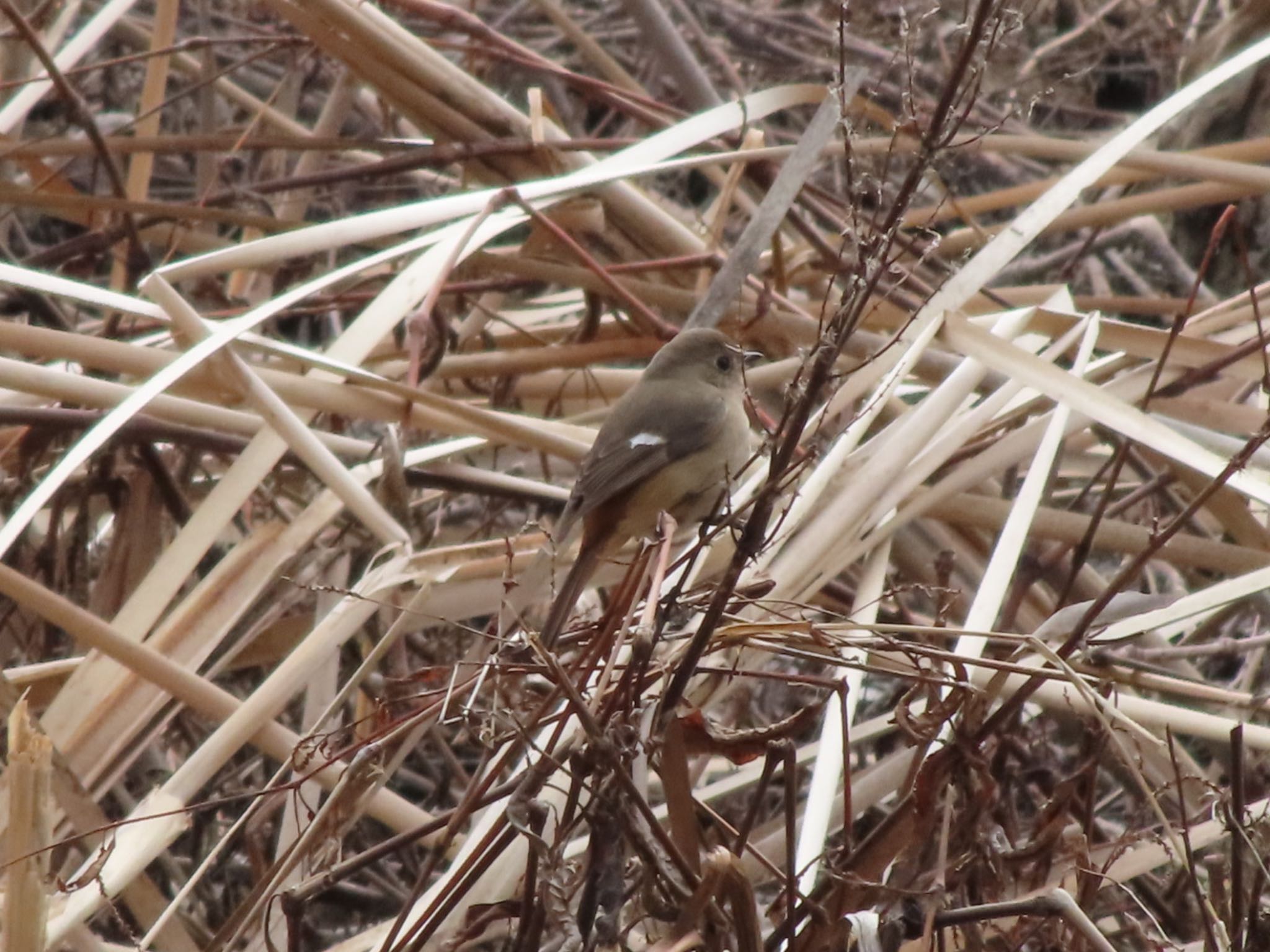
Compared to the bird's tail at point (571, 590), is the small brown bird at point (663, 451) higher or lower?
higher

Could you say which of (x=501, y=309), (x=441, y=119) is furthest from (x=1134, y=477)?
(x=441, y=119)

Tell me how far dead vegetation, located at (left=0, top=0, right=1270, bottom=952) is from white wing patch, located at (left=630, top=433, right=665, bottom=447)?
0.19m

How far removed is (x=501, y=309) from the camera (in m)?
4.22

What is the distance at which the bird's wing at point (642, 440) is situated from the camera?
129 inches

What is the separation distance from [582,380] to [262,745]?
5.13ft

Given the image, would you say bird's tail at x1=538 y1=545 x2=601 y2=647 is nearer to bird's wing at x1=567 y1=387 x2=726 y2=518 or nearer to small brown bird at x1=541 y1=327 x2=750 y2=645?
small brown bird at x1=541 y1=327 x2=750 y2=645

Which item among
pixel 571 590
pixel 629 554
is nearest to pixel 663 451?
pixel 629 554

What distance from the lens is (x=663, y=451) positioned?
12.2 feet

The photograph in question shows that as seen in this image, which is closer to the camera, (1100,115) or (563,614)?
(563,614)

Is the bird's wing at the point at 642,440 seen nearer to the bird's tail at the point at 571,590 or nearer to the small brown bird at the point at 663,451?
the small brown bird at the point at 663,451

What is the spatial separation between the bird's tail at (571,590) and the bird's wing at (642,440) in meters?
0.13

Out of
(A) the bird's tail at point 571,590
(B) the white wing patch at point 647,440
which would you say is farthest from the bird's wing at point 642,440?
(A) the bird's tail at point 571,590

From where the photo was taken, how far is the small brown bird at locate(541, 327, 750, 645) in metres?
3.29

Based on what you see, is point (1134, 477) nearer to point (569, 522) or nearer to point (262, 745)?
point (569, 522)
